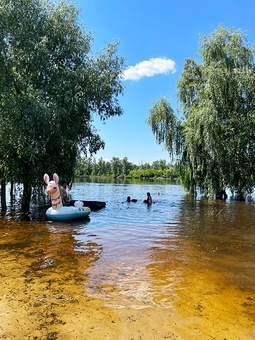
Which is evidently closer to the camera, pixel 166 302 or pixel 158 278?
pixel 166 302

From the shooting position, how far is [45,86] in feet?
47.5

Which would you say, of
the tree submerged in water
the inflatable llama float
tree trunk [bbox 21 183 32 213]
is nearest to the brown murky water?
the inflatable llama float

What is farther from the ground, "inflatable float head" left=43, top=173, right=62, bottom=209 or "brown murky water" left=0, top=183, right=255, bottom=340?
"inflatable float head" left=43, top=173, right=62, bottom=209

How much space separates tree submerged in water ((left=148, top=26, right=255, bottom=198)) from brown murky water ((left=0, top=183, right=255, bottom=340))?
12.3m

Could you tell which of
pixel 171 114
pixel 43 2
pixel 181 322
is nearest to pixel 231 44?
pixel 171 114

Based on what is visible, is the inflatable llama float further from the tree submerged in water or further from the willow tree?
the tree submerged in water

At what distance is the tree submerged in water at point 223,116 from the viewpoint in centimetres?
2141

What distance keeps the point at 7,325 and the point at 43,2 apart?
16.3 meters

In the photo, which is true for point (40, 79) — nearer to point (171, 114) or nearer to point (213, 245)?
point (213, 245)

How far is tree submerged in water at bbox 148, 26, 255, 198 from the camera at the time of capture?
21.4 m

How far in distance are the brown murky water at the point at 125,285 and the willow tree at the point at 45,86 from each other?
4282 millimetres

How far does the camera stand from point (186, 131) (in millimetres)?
24219

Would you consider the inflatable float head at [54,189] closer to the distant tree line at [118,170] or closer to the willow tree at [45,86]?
the willow tree at [45,86]

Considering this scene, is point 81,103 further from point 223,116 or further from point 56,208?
point 223,116
